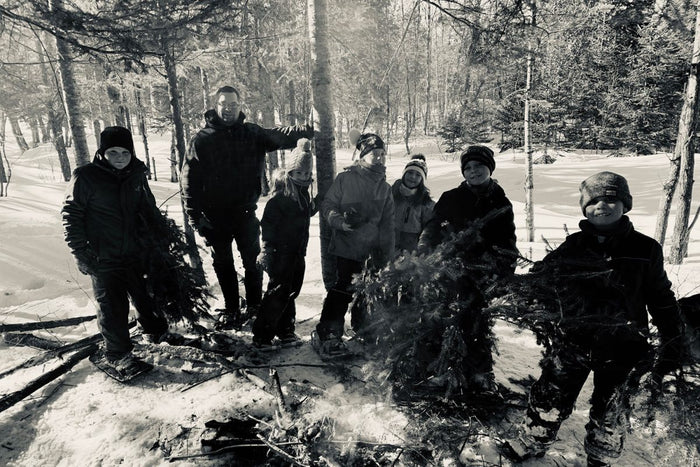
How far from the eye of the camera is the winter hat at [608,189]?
231 cm

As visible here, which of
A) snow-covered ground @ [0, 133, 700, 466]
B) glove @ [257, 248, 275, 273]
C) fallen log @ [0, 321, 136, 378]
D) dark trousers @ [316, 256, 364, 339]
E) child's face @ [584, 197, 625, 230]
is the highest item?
child's face @ [584, 197, 625, 230]

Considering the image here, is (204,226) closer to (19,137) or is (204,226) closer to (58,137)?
(58,137)

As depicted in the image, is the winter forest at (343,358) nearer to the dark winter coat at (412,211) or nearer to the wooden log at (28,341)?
the wooden log at (28,341)

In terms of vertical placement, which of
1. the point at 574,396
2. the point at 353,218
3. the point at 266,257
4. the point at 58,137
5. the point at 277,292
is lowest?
the point at 574,396

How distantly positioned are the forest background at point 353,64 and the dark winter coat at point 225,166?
884mm

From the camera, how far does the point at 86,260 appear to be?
10.9 ft

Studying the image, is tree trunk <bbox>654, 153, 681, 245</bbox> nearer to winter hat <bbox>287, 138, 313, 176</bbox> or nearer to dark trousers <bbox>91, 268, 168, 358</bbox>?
winter hat <bbox>287, 138, 313, 176</bbox>

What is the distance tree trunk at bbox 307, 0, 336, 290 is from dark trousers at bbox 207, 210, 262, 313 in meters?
0.96

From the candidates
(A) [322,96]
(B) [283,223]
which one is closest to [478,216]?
(B) [283,223]

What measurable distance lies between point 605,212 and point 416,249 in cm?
140

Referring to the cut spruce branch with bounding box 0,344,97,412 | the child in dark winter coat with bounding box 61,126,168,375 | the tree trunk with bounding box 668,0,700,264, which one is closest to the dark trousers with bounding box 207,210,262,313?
the child in dark winter coat with bounding box 61,126,168,375

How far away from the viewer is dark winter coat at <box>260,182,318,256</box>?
376cm

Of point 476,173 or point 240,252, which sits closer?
point 476,173

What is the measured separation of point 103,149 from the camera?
3432mm
